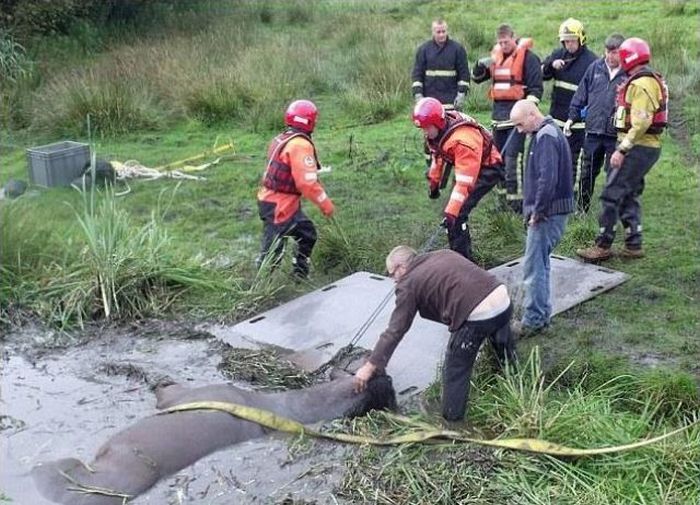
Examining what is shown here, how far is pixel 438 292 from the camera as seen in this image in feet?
17.9

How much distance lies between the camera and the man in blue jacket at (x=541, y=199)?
21.4 ft

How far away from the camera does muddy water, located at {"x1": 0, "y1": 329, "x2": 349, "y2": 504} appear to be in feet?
16.7

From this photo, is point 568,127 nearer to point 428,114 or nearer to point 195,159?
point 428,114

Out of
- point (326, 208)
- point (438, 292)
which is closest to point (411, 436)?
point (438, 292)

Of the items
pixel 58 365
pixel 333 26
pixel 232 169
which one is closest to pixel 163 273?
pixel 58 365

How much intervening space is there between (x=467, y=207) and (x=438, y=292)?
2334mm

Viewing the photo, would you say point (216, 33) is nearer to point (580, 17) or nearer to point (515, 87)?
point (580, 17)

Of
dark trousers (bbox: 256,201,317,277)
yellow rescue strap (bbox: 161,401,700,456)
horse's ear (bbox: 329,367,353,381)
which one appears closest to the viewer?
yellow rescue strap (bbox: 161,401,700,456)

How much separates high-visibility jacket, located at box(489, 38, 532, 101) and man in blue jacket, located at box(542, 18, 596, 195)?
0.29m

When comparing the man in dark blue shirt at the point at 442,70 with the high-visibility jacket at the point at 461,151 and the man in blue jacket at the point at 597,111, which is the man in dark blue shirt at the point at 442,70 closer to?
the man in blue jacket at the point at 597,111

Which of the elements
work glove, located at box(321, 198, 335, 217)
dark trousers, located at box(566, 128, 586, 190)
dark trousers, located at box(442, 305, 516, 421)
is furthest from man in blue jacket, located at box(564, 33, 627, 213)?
dark trousers, located at box(442, 305, 516, 421)

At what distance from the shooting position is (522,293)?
24.4ft

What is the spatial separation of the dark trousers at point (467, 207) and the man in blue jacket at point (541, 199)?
99cm

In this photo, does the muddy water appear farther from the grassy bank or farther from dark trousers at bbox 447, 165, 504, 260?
dark trousers at bbox 447, 165, 504, 260
